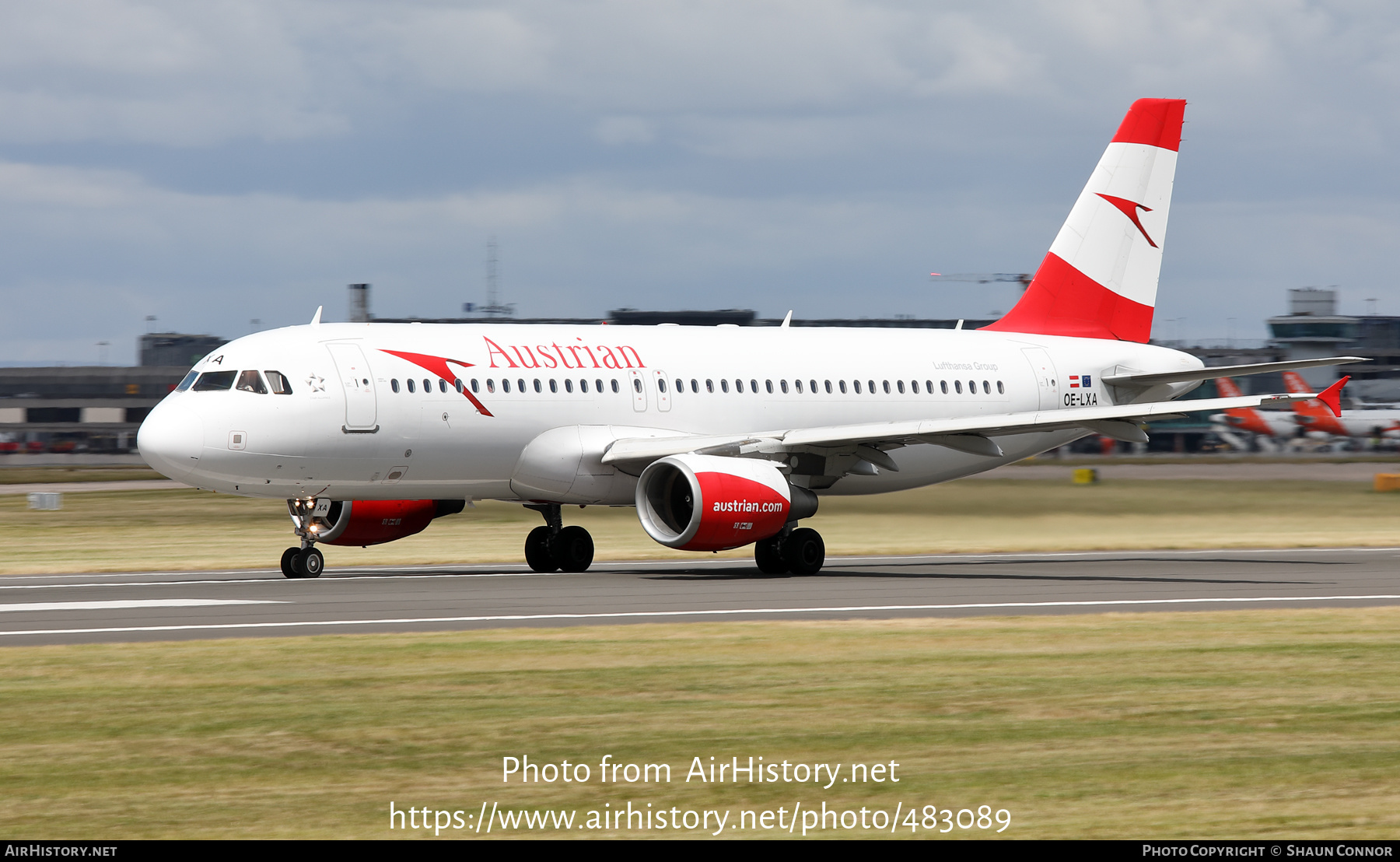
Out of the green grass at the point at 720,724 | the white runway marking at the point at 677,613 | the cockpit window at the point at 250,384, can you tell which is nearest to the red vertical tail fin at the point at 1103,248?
the white runway marking at the point at 677,613

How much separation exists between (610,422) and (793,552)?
3.81 m

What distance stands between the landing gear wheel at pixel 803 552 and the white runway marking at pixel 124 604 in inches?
354

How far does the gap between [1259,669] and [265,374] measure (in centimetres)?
1598

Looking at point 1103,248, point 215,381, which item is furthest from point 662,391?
point 1103,248

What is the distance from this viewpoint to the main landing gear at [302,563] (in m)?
26.5

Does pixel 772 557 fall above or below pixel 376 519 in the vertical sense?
below

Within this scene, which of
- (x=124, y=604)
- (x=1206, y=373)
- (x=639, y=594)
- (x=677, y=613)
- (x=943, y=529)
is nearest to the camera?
(x=677, y=613)

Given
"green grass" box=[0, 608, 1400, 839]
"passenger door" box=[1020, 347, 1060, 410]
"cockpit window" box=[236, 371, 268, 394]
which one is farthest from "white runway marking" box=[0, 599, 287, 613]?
"passenger door" box=[1020, 347, 1060, 410]

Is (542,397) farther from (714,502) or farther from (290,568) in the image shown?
(290,568)

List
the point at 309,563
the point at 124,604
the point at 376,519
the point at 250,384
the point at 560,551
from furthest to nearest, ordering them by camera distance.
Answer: the point at 560,551 → the point at 376,519 → the point at 309,563 → the point at 250,384 → the point at 124,604

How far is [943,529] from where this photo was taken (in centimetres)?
3203

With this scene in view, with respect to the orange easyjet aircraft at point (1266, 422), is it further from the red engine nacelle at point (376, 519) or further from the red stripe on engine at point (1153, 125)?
the red engine nacelle at point (376, 519)

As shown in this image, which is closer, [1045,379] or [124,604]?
[124,604]

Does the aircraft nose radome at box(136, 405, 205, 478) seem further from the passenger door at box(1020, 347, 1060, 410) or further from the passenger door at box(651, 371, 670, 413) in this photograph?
the passenger door at box(1020, 347, 1060, 410)
